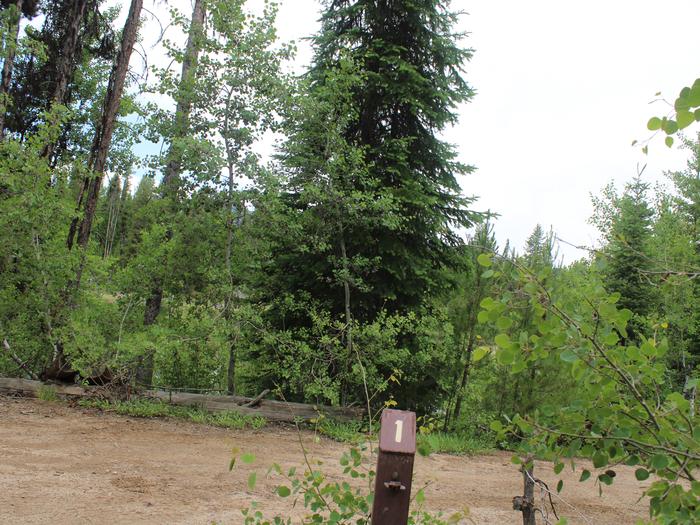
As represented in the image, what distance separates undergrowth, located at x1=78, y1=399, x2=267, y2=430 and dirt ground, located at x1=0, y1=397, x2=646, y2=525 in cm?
24

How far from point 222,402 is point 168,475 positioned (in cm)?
347

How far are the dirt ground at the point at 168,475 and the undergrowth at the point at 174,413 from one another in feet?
0.77

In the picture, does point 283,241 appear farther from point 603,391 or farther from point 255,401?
point 603,391

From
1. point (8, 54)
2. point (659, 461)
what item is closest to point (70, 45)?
point (8, 54)

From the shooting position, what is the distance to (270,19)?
887cm

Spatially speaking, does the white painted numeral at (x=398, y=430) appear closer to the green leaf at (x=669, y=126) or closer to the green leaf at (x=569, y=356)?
the green leaf at (x=569, y=356)

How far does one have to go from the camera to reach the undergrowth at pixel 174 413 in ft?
27.4

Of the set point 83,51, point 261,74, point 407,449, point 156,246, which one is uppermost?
point 83,51

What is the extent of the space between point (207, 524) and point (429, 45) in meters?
9.20

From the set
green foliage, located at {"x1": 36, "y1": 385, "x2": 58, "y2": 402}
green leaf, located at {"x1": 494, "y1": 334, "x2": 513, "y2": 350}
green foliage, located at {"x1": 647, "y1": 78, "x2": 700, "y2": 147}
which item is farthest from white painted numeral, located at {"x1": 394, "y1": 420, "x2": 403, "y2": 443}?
green foliage, located at {"x1": 36, "y1": 385, "x2": 58, "y2": 402}

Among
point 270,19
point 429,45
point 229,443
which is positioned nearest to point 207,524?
point 229,443

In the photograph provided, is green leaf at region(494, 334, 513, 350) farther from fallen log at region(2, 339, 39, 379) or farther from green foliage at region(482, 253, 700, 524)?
fallen log at region(2, 339, 39, 379)

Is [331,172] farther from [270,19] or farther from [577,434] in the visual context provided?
[577,434]

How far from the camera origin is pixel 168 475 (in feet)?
18.5
